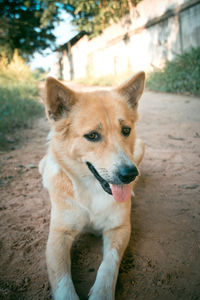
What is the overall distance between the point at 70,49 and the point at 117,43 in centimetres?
807

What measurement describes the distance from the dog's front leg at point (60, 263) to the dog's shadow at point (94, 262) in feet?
0.40

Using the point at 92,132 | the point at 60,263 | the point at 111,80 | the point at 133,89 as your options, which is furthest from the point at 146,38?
the point at 60,263

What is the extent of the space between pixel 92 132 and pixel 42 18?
15.6 meters

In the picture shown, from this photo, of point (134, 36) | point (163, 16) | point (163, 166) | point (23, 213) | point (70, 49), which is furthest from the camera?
point (70, 49)

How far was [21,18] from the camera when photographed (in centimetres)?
1648

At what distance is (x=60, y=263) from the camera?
65.4 inches

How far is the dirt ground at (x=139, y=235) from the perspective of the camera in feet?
5.23

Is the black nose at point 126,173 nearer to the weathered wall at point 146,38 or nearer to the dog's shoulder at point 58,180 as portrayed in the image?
the dog's shoulder at point 58,180

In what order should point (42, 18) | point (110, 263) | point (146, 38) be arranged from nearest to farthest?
point (110, 263)
point (146, 38)
point (42, 18)

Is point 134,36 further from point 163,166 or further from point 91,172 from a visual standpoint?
point 91,172

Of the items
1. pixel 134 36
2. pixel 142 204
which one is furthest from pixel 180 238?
pixel 134 36

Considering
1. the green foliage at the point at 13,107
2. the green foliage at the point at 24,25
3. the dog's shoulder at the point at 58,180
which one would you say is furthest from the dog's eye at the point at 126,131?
the green foliage at the point at 24,25

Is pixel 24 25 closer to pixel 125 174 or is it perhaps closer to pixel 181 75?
pixel 181 75

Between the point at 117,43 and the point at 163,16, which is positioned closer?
the point at 163,16
